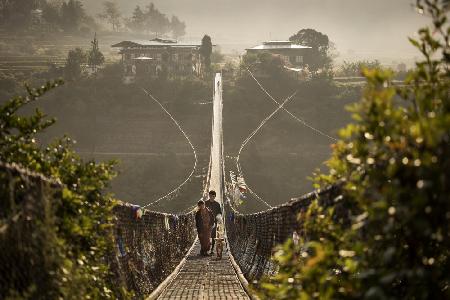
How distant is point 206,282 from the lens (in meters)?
11.2

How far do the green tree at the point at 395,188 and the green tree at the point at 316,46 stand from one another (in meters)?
76.3

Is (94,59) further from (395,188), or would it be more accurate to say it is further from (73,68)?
(395,188)

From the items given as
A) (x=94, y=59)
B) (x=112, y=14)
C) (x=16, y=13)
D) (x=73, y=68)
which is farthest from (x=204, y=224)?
(x=112, y=14)

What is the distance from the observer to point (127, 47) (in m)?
81.1

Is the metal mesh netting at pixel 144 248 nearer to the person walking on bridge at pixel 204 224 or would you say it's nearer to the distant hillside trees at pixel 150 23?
the person walking on bridge at pixel 204 224

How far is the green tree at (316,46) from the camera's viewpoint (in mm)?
80750

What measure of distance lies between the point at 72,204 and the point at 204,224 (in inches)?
398

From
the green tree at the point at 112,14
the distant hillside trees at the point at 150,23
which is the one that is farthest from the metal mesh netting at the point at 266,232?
the green tree at the point at 112,14

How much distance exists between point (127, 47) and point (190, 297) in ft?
241

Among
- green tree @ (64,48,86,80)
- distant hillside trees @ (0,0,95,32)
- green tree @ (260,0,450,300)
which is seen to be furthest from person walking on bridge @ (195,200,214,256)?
distant hillside trees @ (0,0,95,32)

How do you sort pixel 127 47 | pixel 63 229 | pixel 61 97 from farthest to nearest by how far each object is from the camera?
pixel 127 47, pixel 61 97, pixel 63 229

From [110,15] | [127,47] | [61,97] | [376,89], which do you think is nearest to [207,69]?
[127,47]

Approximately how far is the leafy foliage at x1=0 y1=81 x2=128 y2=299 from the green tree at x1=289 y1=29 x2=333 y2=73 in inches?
2925

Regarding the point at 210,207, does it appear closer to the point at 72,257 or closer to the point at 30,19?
the point at 72,257
